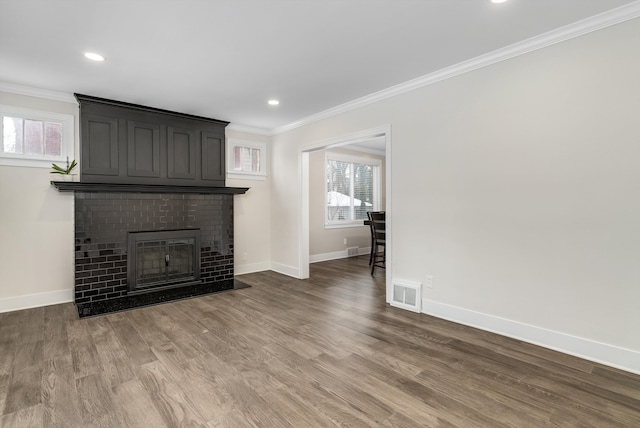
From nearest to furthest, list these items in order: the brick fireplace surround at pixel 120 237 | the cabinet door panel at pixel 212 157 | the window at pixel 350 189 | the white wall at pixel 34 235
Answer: the white wall at pixel 34 235
the brick fireplace surround at pixel 120 237
the cabinet door panel at pixel 212 157
the window at pixel 350 189

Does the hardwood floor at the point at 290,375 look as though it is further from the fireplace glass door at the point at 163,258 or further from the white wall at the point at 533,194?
the fireplace glass door at the point at 163,258

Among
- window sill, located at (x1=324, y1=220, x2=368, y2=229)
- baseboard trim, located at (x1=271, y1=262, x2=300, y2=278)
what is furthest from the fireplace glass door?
window sill, located at (x1=324, y1=220, x2=368, y2=229)

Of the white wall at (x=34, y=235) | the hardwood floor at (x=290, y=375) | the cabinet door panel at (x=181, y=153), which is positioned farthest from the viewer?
the cabinet door panel at (x=181, y=153)

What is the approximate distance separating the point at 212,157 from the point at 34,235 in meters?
2.50

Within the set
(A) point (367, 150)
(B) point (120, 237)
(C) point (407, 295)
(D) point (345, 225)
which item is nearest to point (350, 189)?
(D) point (345, 225)

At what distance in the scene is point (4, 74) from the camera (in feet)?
11.0

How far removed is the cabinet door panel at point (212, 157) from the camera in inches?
197

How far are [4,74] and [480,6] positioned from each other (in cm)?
477

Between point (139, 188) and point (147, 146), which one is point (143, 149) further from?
point (139, 188)

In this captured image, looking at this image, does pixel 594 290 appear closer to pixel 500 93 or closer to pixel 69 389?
pixel 500 93

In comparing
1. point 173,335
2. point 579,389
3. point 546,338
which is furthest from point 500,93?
point 173,335

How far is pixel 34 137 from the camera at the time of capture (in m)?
3.79

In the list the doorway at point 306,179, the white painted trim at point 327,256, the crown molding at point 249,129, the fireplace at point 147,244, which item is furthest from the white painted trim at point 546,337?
the crown molding at point 249,129

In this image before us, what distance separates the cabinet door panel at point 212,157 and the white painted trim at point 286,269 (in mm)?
1896
